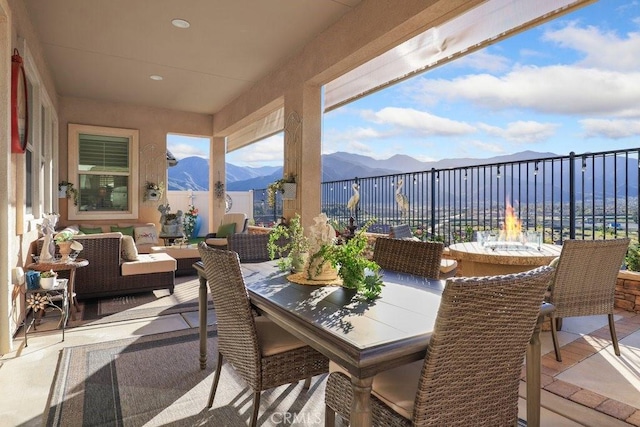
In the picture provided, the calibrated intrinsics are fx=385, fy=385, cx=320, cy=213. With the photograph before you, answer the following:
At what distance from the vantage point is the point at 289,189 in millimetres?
4961

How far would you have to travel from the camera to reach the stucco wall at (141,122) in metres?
7.11

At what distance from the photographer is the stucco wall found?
7105mm

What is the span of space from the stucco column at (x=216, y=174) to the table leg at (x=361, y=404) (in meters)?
7.87

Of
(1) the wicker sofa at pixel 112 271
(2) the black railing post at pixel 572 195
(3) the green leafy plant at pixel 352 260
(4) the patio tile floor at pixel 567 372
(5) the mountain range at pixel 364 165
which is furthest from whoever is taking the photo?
(5) the mountain range at pixel 364 165

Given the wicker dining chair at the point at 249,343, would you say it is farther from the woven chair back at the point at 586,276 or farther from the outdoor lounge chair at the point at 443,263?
the outdoor lounge chair at the point at 443,263

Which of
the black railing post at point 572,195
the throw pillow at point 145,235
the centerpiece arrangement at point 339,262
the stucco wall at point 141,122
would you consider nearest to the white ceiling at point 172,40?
the stucco wall at point 141,122

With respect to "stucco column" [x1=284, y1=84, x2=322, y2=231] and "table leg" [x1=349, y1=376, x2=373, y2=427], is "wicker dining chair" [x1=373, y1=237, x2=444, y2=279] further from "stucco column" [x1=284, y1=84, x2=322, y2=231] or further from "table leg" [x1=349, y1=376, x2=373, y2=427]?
"stucco column" [x1=284, y1=84, x2=322, y2=231]

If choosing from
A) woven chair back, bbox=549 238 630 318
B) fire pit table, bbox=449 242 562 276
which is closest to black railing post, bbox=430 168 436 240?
fire pit table, bbox=449 242 562 276

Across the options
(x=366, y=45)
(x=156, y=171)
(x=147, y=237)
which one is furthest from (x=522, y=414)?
(x=156, y=171)

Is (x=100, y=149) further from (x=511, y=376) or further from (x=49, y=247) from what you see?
(x=511, y=376)

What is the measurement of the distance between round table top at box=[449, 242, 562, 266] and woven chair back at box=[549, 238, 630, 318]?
391 millimetres

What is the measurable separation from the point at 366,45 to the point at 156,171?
5.75 m

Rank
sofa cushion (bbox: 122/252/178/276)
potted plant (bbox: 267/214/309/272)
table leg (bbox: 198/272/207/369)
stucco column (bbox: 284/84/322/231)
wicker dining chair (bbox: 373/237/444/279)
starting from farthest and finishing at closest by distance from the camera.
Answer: stucco column (bbox: 284/84/322/231) < sofa cushion (bbox: 122/252/178/276) < table leg (bbox: 198/272/207/369) < wicker dining chair (bbox: 373/237/444/279) < potted plant (bbox: 267/214/309/272)

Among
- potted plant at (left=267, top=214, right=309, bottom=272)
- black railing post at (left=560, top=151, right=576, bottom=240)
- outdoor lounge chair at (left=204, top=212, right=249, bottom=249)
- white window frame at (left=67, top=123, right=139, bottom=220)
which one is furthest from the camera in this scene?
white window frame at (left=67, top=123, right=139, bottom=220)
